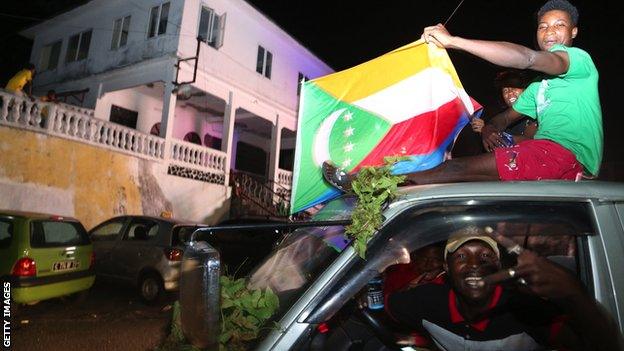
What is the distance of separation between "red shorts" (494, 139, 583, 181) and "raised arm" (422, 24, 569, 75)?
0.41 meters

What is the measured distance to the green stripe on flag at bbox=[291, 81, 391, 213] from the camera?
9.61ft

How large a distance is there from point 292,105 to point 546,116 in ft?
55.8

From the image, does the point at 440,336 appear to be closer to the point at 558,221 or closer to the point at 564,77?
the point at 558,221

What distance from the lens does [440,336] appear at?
1794 mm

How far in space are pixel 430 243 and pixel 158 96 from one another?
55.1 ft

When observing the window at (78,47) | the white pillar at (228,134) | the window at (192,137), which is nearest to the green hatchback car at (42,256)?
the white pillar at (228,134)

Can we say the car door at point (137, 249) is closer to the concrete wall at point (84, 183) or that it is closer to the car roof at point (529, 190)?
the concrete wall at point (84, 183)

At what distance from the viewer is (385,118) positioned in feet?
9.66

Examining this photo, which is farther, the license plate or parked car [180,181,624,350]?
the license plate

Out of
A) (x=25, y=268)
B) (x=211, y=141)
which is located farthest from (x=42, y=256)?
(x=211, y=141)

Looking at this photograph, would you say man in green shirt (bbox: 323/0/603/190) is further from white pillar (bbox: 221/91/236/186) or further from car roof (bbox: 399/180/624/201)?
white pillar (bbox: 221/91/236/186)

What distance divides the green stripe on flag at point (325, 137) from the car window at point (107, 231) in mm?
6294

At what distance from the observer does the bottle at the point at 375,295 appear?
1.98 m

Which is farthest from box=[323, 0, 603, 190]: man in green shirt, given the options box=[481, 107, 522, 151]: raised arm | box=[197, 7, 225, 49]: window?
box=[197, 7, 225, 49]: window
